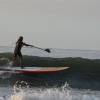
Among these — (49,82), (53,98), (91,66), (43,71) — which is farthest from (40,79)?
(53,98)

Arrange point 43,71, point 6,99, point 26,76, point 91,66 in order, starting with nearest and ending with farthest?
point 6,99, point 43,71, point 26,76, point 91,66

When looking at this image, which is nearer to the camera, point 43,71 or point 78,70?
point 43,71

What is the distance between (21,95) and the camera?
47.1 feet

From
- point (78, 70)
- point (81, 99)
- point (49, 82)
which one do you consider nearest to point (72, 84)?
point (49, 82)

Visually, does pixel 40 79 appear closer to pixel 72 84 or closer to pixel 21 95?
pixel 72 84

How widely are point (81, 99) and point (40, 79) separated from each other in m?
8.90

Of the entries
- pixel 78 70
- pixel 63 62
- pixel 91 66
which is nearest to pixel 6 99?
pixel 78 70

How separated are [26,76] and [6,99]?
8.83m

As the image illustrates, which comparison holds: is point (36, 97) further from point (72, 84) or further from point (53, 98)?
point (72, 84)

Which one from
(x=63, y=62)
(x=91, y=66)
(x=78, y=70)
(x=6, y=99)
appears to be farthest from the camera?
(x=63, y=62)

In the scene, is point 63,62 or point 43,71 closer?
point 43,71

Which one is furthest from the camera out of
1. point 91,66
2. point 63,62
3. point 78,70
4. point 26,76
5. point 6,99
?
Result: point 63,62

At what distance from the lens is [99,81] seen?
24406 millimetres

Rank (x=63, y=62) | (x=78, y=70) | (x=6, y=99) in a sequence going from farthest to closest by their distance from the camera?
(x=63, y=62) < (x=78, y=70) < (x=6, y=99)
